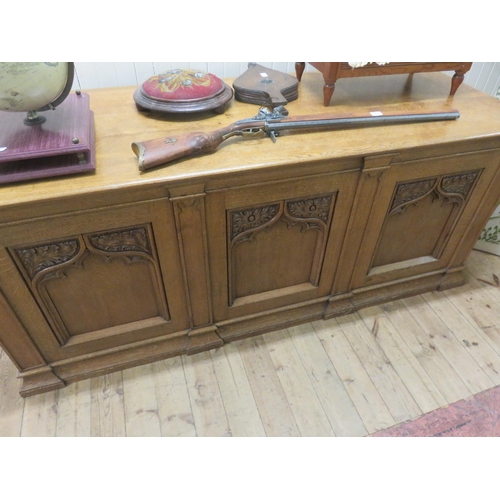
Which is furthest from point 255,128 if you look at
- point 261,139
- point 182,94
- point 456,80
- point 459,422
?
point 459,422

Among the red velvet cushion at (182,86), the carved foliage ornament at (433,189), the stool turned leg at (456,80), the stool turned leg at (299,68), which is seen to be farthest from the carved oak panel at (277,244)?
the stool turned leg at (456,80)

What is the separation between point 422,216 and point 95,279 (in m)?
1.26

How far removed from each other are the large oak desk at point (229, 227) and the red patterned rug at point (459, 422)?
1.76ft

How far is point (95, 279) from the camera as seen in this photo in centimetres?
121

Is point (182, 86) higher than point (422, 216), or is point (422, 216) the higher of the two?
point (182, 86)

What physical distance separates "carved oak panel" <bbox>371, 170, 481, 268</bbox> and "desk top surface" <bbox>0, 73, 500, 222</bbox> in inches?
7.5

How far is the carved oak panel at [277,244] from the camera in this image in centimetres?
124

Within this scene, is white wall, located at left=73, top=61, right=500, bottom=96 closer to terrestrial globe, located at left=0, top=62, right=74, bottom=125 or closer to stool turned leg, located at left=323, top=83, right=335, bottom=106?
stool turned leg, located at left=323, top=83, right=335, bottom=106

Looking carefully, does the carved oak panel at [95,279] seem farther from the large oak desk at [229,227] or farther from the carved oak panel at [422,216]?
the carved oak panel at [422,216]

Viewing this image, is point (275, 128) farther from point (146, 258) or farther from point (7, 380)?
point (7, 380)

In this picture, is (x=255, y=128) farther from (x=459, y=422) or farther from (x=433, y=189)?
(x=459, y=422)

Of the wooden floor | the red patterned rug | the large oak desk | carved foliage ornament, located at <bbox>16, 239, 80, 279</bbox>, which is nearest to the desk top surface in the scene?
the large oak desk
